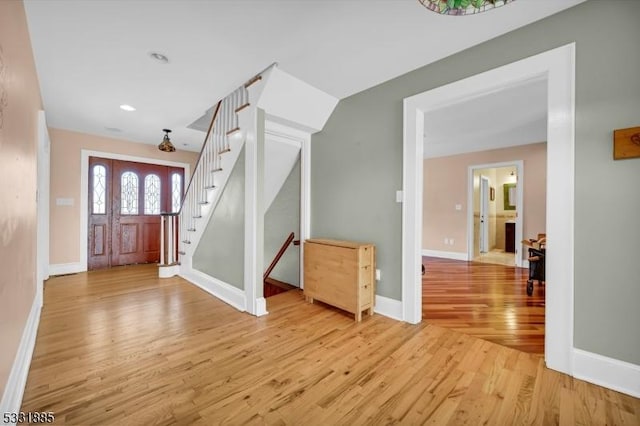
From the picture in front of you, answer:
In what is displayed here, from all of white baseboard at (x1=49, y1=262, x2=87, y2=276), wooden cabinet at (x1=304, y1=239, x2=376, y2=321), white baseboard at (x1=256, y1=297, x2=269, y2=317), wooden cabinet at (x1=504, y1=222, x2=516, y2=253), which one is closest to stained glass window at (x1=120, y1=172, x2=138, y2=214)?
white baseboard at (x1=49, y1=262, x2=87, y2=276)

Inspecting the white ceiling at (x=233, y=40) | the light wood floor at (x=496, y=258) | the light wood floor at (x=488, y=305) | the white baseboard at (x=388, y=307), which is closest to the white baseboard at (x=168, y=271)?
the white ceiling at (x=233, y=40)

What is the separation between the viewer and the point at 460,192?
5.71m

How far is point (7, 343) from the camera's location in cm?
129

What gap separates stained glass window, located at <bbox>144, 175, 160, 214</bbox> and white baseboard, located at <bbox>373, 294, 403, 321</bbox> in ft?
15.9

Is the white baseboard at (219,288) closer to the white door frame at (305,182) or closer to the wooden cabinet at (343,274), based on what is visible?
the wooden cabinet at (343,274)

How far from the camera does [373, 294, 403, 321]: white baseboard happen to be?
256cm

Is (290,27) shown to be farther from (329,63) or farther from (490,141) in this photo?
(490,141)

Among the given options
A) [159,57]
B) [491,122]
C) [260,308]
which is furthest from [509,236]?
[159,57]

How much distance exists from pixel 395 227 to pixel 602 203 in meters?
1.41

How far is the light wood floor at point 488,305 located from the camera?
2.25 m

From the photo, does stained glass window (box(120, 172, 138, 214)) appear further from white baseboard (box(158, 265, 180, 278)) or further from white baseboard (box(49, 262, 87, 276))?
white baseboard (box(158, 265, 180, 278))

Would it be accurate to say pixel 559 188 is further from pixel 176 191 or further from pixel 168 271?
pixel 176 191

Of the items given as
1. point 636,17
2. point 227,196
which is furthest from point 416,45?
point 227,196

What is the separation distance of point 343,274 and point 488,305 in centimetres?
173
